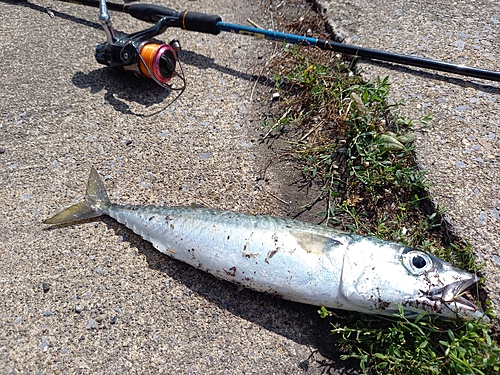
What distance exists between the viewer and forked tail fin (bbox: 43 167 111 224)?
8.18 ft

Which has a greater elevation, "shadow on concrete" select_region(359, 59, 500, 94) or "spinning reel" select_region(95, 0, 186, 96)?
"shadow on concrete" select_region(359, 59, 500, 94)

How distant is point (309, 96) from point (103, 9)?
5.57 ft

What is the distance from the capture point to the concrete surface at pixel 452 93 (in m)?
2.37

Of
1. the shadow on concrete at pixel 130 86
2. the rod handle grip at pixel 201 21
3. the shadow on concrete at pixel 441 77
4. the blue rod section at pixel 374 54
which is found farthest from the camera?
the rod handle grip at pixel 201 21

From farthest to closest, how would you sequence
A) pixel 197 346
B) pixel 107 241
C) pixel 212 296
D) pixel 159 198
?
pixel 159 198, pixel 107 241, pixel 212 296, pixel 197 346

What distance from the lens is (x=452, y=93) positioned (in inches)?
115

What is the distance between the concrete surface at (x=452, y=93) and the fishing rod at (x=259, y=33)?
6.0 inches

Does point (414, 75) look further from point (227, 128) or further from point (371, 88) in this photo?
point (227, 128)

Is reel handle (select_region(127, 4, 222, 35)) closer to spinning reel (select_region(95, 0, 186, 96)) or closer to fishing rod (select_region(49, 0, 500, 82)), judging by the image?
fishing rod (select_region(49, 0, 500, 82))

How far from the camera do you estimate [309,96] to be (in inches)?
121

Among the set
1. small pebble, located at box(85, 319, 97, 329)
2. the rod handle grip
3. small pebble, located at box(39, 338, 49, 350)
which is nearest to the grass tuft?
the rod handle grip

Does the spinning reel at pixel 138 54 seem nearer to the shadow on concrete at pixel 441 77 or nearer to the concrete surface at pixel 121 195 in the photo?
the concrete surface at pixel 121 195

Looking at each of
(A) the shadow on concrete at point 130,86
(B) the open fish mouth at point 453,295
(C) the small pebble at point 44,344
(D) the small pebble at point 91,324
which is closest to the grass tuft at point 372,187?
(B) the open fish mouth at point 453,295

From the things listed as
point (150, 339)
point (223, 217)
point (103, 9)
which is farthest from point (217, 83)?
point (150, 339)
